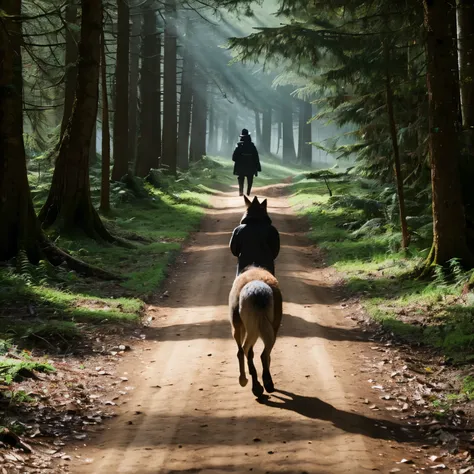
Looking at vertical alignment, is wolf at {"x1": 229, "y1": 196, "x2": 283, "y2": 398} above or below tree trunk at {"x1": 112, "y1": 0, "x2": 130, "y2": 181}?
below

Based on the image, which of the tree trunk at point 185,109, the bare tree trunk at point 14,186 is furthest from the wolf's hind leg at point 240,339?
the tree trunk at point 185,109

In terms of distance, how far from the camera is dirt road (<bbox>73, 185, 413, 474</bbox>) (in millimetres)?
6098

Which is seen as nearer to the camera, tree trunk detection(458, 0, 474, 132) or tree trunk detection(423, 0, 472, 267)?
tree trunk detection(423, 0, 472, 267)

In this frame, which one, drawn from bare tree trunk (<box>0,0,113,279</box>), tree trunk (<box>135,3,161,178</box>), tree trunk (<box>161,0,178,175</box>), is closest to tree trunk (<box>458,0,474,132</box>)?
bare tree trunk (<box>0,0,113,279</box>)

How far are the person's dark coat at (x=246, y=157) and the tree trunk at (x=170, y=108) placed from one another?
8.76 meters

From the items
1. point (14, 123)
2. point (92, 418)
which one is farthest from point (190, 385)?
point (14, 123)

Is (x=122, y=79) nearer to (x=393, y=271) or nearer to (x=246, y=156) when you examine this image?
(x=246, y=156)

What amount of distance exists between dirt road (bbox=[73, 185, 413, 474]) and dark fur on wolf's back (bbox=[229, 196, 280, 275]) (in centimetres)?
131

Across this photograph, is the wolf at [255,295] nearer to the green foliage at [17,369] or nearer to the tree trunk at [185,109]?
the green foliage at [17,369]

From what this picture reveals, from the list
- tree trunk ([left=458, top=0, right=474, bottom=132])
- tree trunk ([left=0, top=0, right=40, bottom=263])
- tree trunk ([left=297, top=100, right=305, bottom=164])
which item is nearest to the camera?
tree trunk ([left=0, top=0, right=40, bottom=263])

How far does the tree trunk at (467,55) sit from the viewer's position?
550 inches

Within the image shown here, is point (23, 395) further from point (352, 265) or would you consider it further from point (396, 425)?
point (352, 265)

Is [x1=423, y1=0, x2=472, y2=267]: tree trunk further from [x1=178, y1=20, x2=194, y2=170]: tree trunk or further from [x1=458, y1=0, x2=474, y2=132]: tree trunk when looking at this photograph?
[x1=178, y1=20, x2=194, y2=170]: tree trunk

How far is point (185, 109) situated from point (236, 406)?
42.0 metres
